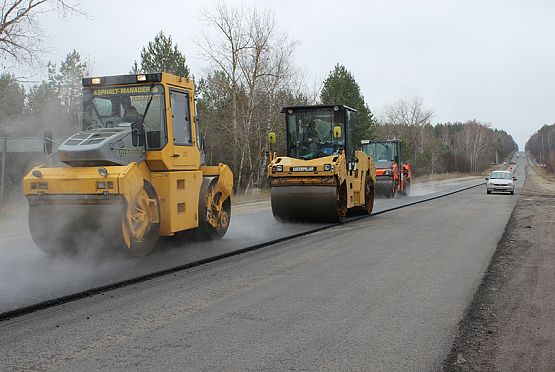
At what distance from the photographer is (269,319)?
17.3 ft

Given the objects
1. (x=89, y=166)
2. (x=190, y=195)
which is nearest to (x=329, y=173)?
(x=190, y=195)

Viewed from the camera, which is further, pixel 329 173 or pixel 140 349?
pixel 329 173

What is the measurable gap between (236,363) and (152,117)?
17.9ft

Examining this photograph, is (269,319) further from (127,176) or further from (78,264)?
(78,264)

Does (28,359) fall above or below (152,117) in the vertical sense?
below

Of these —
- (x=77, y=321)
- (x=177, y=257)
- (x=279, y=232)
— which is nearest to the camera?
(x=77, y=321)

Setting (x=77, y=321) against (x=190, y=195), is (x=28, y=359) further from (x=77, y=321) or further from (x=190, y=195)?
(x=190, y=195)

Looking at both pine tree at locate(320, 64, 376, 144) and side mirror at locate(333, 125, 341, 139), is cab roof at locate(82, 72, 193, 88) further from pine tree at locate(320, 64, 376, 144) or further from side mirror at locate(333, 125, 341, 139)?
pine tree at locate(320, 64, 376, 144)

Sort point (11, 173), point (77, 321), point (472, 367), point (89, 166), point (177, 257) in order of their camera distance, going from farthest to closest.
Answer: point (11, 173) < point (177, 257) < point (89, 166) < point (77, 321) < point (472, 367)

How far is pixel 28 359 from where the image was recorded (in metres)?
4.15

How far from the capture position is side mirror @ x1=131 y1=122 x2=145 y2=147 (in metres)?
8.35

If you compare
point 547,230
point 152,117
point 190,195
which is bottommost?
point 547,230

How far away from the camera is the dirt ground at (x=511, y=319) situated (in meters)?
4.20

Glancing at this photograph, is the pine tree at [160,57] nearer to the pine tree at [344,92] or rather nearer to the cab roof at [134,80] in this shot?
the pine tree at [344,92]
